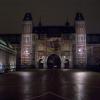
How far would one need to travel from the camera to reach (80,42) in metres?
124

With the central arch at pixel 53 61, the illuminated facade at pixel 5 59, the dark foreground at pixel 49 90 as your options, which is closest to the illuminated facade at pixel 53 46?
the central arch at pixel 53 61

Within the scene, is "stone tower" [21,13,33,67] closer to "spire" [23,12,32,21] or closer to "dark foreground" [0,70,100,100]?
"spire" [23,12,32,21]

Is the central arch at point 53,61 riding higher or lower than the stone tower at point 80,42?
lower

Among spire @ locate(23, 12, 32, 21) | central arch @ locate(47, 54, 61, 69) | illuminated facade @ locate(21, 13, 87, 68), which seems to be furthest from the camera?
spire @ locate(23, 12, 32, 21)

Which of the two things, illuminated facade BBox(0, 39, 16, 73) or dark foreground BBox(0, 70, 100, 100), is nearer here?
dark foreground BBox(0, 70, 100, 100)

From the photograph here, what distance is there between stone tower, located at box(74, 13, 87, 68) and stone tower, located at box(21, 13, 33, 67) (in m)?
21.1

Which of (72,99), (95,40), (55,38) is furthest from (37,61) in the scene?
(72,99)

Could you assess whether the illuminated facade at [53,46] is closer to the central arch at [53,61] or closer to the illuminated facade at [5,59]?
the central arch at [53,61]

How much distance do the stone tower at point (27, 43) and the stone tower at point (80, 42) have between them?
69.4 ft

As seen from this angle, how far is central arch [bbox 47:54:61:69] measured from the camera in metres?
128

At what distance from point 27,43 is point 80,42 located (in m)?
24.6

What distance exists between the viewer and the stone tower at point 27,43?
122 metres

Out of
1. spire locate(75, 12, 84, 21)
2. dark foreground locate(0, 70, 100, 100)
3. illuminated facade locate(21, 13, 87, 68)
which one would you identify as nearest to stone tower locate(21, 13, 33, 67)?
illuminated facade locate(21, 13, 87, 68)

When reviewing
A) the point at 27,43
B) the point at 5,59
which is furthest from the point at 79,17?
the point at 5,59
